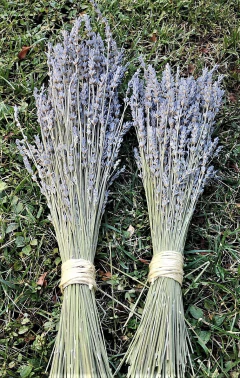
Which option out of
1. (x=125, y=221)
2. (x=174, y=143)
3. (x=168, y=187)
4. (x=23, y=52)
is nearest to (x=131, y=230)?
(x=125, y=221)

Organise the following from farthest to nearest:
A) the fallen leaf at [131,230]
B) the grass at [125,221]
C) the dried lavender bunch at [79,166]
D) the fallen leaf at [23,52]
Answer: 1. the fallen leaf at [23,52]
2. the fallen leaf at [131,230]
3. the grass at [125,221]
4. the dried lavender bunch at [79,166]

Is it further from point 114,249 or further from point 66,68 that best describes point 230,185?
point 66,68

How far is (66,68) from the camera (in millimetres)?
1858

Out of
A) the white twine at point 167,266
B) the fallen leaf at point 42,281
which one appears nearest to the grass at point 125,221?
the fallen leaf at point 42,281

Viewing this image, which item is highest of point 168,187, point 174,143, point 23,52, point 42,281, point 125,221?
point 23,52

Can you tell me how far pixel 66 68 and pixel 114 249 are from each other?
0.73 m

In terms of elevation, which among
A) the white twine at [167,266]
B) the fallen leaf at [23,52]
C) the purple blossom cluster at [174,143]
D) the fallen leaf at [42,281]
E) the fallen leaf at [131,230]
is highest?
the fallen leaf at [23,52]

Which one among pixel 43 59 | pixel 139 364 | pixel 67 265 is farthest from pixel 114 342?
pixel 43 59

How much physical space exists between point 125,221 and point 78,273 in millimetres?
353

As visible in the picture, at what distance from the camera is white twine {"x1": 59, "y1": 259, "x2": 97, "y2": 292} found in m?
1.60

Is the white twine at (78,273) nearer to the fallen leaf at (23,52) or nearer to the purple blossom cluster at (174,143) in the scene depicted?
the purple blossom cluster at (174,143)

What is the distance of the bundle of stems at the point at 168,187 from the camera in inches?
59.9

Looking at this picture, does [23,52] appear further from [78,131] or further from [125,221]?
[125,221]

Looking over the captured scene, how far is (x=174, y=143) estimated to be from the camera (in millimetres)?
1717
